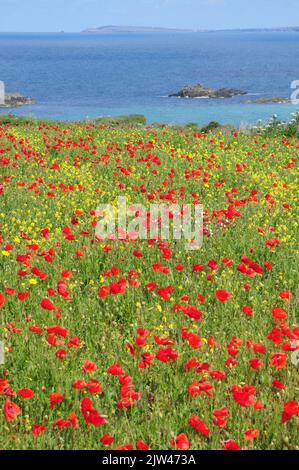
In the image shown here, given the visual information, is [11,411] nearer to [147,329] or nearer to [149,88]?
[147,329]

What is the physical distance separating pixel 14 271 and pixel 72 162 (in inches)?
296

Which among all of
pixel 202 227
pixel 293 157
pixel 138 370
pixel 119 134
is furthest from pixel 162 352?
pixel 119 134

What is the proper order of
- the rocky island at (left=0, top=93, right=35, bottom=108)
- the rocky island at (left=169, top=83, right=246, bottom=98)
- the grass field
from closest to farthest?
the grass field
the rocky island at (left=0, top=93, right=35, bottom=108)
the rocky island at (left=169, top=83, right=246, bottom=98)

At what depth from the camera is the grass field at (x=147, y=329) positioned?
3.86 meters

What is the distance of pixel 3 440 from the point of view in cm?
377

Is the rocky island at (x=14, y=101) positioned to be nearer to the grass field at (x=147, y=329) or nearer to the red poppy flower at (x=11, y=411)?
the grass field at (x=147, y=329)

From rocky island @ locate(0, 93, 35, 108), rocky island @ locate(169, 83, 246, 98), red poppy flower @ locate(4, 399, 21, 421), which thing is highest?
red poppy flower @ locate(4, 399, 21, 421)

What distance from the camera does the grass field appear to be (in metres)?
3.86

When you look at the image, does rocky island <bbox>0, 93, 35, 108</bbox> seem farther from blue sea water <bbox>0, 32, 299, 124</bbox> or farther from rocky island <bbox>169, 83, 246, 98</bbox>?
rocky island <bbox>169, 83, 246, 98</bbox>

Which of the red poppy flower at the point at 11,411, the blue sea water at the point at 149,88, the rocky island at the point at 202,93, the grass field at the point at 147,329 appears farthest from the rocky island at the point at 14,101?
the red poppy flower at the point at 11,411

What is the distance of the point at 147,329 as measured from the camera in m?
5.36

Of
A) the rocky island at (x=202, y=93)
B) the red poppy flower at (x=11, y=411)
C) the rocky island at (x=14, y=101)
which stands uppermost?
the red poppy flower at (x=11, y=411)

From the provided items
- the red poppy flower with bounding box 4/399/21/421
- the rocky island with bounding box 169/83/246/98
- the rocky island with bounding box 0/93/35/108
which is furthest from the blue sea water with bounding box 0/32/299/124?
the red poppy flower with bounding box 4/399/21/421

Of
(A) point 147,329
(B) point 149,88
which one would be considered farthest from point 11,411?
(B) point 149,88
